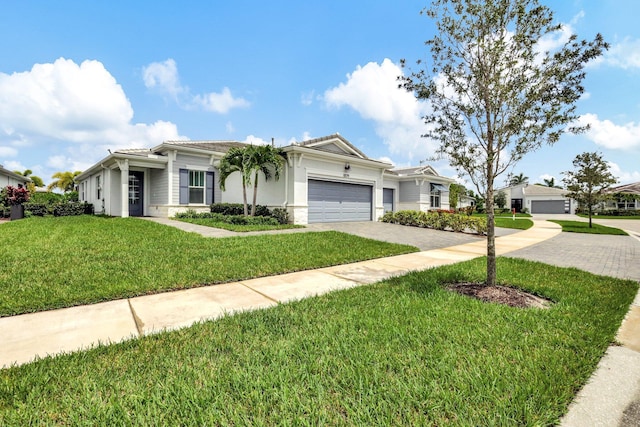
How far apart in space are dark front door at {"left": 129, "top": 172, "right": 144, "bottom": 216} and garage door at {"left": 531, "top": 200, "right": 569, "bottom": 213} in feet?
175

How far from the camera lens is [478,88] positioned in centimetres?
470

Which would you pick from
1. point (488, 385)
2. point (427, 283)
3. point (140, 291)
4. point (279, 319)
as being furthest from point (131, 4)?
point (488, 385)

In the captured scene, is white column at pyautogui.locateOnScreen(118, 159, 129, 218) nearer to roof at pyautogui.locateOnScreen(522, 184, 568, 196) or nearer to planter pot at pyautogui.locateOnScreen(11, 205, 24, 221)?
planter pot at pyautogui.locateOnScreen(11, 205, 24, 221)

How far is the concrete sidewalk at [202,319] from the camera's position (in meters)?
2.24

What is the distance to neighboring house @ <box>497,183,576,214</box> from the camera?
44.7 m

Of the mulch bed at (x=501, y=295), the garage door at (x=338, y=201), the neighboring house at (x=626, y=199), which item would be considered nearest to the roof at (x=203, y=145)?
the garage door at (x=338, y=201)

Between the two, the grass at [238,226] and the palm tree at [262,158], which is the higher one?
the palm tree at [262,158]

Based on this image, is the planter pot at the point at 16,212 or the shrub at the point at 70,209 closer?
the planter pot at the point at 16,212

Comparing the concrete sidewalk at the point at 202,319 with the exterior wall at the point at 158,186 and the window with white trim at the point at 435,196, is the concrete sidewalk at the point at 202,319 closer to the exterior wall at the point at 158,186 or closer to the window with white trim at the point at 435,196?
the exterior wall at the point at 158,186

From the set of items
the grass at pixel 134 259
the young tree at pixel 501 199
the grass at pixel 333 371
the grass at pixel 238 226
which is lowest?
the grass at pixel 333 371

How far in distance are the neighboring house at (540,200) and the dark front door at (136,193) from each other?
50.7 meters

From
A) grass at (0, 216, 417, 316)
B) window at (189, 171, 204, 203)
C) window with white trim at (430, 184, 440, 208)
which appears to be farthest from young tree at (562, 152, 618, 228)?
window at (189, 171, 204, 203)

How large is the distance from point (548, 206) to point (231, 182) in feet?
166

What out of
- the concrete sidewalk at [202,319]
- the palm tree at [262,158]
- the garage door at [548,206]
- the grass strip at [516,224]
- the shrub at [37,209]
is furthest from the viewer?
the garage door at [548,206]
